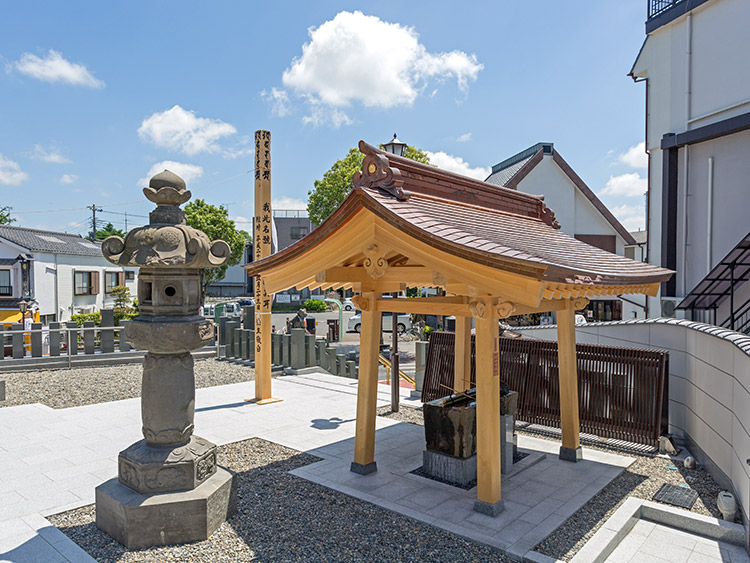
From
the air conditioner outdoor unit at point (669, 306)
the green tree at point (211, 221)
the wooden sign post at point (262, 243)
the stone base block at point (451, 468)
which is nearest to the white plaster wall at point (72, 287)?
the green tree at point (211, 221)

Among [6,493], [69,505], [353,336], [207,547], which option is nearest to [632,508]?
[207,547]

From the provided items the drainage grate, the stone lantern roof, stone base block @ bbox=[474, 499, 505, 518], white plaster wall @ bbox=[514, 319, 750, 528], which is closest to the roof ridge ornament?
the stone lantern roof

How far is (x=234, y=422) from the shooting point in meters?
9.46

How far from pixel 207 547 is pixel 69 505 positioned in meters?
2.10

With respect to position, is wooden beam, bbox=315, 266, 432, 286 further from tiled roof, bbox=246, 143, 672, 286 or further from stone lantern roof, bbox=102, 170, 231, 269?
stone lantern roof, bbox=102, 170, 231, 269

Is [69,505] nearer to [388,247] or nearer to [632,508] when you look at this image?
[388,247]

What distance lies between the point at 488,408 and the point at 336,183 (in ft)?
69.4

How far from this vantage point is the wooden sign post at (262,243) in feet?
34.6

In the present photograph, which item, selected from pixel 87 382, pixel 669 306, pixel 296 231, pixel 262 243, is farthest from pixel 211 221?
pixel 669 306

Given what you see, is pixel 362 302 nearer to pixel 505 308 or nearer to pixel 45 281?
pixel 505 308

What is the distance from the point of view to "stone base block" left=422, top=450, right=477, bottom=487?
21.1 feet

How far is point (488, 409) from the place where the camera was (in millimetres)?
5539

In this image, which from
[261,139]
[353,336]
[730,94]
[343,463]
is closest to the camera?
[343,463]

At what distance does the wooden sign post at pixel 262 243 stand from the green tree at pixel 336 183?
1435cm
